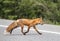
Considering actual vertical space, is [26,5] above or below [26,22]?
below

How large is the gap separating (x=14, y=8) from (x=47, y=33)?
19.7 ft

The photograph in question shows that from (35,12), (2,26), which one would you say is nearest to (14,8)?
(35,12)

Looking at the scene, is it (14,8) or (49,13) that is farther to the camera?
(14,8)

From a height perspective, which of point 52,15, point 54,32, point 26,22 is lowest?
point 52,15

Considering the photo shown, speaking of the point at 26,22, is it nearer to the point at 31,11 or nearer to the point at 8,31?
the point at 8,31

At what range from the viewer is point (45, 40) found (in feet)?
22.8

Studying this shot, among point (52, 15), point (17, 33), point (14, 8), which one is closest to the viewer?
point (17, 33)

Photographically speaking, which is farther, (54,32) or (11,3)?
(11,3)

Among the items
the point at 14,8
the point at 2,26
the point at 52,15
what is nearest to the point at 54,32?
the point at 2,26

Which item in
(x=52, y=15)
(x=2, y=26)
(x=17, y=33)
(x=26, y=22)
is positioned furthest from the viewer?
(x=52, y=15)

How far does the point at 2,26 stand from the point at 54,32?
6.95 ft

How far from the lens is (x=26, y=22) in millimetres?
7434

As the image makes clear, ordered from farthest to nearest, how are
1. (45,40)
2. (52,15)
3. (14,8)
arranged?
(14,8), (52,15), (45,40)

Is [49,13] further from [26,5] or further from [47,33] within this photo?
[47,33]
